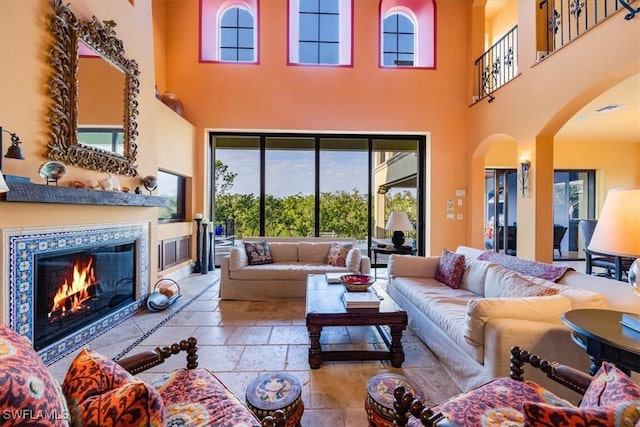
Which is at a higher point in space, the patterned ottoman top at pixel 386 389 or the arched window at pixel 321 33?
the arched window at pixel 321 33

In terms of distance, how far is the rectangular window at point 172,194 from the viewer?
5.01m

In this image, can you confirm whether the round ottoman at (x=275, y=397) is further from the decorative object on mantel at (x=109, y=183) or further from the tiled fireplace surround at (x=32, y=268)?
the decorative object on mantel at (x=109, y=183)

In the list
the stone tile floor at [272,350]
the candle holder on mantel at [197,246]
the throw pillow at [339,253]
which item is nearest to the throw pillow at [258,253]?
the stone tile floor at [272,350]

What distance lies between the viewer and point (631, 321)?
59.9 inches

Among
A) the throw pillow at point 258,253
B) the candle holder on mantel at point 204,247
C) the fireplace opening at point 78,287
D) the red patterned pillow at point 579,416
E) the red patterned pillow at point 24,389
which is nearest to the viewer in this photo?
the red patterned pillow at point 24,389

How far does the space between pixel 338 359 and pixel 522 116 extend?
434cm

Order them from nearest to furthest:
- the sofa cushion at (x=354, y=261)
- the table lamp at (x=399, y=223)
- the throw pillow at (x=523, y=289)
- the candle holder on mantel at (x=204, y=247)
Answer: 1. the throw pillow at (x=523, y=289)
2. the sofa cushion at (x=354, y=261)
3. the table lamp at (x=399, y=223)
4. the candle holder on mantel at (x=204, y=247)

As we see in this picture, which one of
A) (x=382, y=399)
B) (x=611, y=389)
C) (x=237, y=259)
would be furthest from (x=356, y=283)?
(x=611, y=389)

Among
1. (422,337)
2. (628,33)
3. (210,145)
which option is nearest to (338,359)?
(422,337)

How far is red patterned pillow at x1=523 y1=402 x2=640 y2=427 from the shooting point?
748 millimetres

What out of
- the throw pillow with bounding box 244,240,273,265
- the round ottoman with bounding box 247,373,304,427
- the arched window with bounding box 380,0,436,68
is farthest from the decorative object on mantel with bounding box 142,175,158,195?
the arched window with bounding box 380,0,436,68

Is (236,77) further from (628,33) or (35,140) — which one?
(628,33)

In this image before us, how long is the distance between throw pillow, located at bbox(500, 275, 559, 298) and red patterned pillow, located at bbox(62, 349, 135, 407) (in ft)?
7.88

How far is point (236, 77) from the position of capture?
586cm
